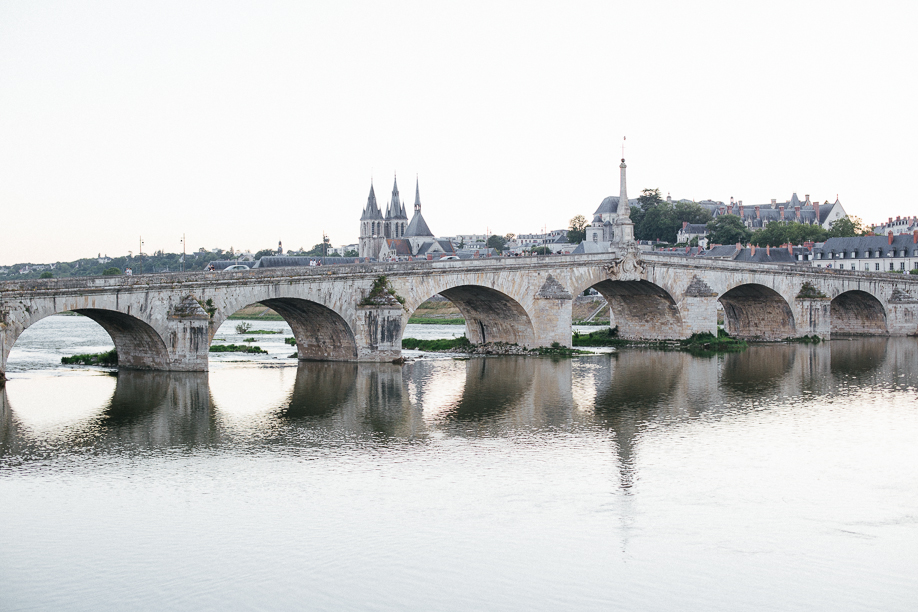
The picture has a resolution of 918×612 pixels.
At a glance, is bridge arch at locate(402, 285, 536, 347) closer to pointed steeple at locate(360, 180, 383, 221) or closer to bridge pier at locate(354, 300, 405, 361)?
bridge pier at locate(354, 300, 405, 361)

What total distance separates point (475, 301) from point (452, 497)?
30.8 m

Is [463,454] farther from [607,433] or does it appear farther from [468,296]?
[468,296]

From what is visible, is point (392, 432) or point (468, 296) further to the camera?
point (468, 296)

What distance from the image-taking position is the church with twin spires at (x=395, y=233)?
14450 cm

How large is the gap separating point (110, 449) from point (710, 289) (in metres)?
40.2

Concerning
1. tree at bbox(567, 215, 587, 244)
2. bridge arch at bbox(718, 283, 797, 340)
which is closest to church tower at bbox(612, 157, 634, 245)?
bridge arch at bbox(718, 283, 797, 340)

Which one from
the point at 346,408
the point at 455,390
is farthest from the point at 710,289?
the point at 346,408

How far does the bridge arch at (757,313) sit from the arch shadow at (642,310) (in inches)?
223

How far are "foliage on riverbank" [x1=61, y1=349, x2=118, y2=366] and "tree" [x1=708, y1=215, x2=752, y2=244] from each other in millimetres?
91059

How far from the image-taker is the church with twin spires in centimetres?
14450

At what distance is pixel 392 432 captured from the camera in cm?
2734

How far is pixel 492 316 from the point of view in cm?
5144

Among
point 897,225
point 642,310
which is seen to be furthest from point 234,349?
point 897,225

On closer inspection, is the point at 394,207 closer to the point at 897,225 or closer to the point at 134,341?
the point at 897,225
